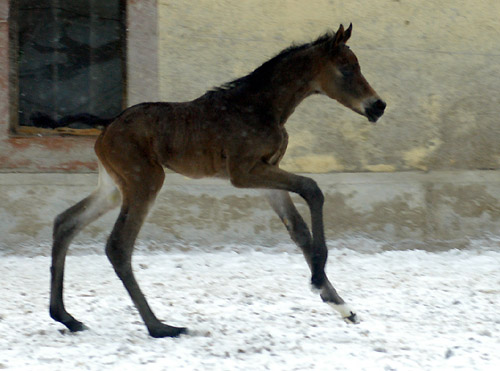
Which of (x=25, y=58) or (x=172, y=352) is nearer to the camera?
(x=172, y=352)

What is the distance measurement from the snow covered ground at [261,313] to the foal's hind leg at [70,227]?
0.37 ft

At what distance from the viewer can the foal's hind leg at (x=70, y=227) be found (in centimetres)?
413

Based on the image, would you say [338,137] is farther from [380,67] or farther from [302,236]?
[302,236]

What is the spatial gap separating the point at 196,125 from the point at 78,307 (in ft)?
5.26

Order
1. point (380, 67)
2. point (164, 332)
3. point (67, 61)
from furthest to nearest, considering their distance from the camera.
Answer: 1. point (380, 67)
2. point (67, 61)
3. point (164, 332)

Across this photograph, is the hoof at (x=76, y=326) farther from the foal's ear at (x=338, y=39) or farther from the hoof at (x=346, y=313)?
the foal's ear at (x=338, y=39)

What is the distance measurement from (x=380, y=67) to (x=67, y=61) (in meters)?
3.09

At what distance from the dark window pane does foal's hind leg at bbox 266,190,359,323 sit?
2.87m

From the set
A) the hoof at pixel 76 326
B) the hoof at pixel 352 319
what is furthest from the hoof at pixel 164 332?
the hoof at pixel 352 319

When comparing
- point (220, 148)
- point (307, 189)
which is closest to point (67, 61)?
point (220, 148)

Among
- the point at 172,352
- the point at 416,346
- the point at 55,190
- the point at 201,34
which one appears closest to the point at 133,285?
the point at 172,352

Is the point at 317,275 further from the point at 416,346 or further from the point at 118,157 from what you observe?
the point at 118,157

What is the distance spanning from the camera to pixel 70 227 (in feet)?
13.7

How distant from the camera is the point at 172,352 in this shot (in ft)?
12.1
